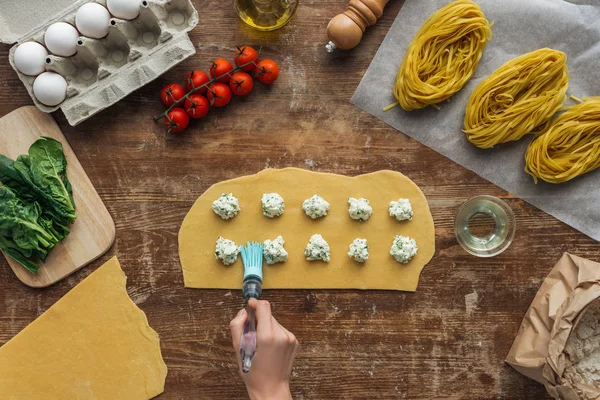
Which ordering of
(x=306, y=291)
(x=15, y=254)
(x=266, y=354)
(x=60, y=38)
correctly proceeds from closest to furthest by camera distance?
1. (x=266, y=354)
2. (x=60, y=38)
3. (x=15, y=254)
4. (x=306, y=291)

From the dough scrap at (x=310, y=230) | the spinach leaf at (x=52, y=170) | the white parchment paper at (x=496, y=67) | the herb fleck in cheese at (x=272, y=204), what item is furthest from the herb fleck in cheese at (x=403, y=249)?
the spinach leaf at (x=52, y=170)

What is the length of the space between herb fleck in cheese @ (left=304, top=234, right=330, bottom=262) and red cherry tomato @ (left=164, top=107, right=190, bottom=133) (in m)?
0.83

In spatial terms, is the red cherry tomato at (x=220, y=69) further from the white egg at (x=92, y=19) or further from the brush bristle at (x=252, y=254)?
the brush bristle at (x=252, y=254)

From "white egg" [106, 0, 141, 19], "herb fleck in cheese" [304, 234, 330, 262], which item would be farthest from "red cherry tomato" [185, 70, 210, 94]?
"herb fleck in cheese" [304, 234, 330, 262]

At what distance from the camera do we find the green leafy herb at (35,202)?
7.89 ft

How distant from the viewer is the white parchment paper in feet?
8.39

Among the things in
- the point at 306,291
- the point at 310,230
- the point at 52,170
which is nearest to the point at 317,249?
the point at 310,230

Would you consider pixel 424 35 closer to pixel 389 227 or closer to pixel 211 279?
pixel 389 227

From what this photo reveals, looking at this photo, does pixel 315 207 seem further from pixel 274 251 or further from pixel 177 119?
pixel 177 119

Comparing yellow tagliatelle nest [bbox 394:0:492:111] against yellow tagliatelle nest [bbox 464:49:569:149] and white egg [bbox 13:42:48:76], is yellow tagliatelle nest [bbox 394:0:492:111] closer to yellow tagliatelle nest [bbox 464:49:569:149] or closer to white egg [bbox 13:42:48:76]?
yellow tagliatelle nest [bbox 464:49:569:149]

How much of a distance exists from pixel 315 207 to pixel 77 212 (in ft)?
3.82

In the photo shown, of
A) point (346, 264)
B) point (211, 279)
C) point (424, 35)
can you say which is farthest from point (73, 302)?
point (424, 35)

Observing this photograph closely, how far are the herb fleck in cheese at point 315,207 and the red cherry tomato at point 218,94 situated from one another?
63 cm

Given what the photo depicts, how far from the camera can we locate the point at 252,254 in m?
2.52
